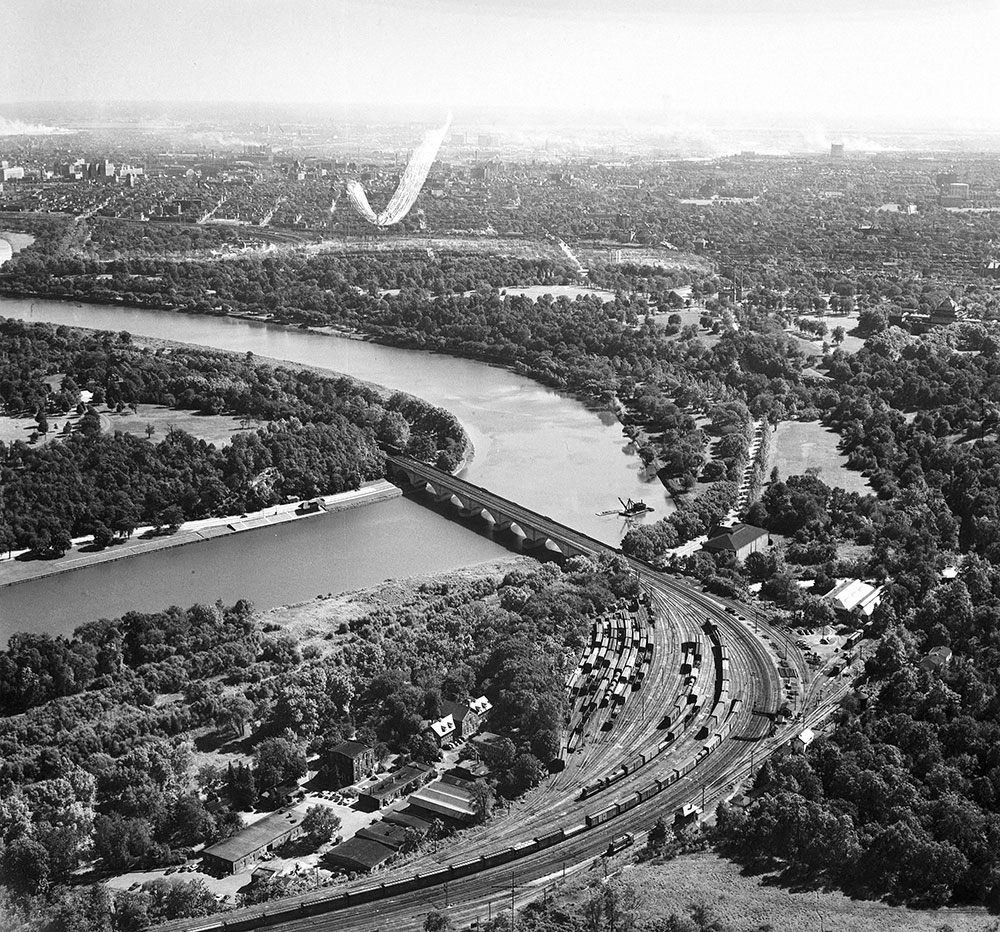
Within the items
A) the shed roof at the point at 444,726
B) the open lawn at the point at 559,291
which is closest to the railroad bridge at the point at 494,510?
the shed roof at the point at 444,726

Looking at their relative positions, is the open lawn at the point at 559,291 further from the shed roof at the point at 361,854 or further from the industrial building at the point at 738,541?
the shed roof at the point at 361,854

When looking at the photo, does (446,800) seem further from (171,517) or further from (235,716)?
(171,517)

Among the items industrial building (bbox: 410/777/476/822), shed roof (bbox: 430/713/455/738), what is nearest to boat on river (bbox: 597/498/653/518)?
shed roof (bbox: 430/713/455/738)

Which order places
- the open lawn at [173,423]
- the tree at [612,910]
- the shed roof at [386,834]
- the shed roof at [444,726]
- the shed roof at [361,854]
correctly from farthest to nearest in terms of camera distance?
1. the open lawn at [173,423]
2. the shed roof at [444,726]
3. the shed roof at [386,834]
4. the shed roof at [361,854]
5. the tree at [612,910]

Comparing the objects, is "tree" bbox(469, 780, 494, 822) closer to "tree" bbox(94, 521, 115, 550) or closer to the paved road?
the paved road

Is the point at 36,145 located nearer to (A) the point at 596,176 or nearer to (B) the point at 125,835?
(B) the point at 125,835

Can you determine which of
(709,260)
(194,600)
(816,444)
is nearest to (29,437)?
(194,600)
